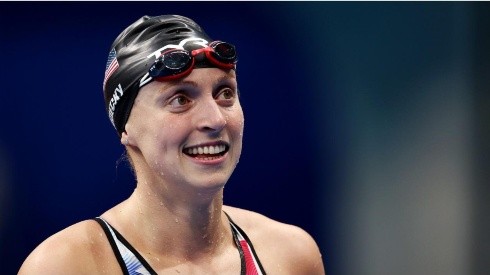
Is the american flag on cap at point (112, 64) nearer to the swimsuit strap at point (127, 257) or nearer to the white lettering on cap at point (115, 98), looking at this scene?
the white lettering on cap at point (115, 98)

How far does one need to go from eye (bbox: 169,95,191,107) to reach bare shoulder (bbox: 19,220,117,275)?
412mm

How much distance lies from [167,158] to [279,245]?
0.56 metres

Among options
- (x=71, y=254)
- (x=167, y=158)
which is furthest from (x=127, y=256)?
(x=167, y=158)

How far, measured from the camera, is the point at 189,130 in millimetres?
1854

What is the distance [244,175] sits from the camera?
3.03 m

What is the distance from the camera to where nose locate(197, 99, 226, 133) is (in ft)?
6.06

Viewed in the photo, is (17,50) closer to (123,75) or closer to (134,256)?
(123,75)

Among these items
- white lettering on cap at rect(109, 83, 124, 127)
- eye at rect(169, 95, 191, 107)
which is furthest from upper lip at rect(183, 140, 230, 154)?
white lettering on cap at rect(109, 83, 124, 127)

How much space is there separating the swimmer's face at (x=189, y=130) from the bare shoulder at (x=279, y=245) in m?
0.39

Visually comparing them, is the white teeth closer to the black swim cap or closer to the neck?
the neck

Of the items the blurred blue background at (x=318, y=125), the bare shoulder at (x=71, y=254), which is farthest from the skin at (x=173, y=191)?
the blurred blue background at (x=318, y=125)

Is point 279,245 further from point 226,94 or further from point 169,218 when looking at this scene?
point 226,94

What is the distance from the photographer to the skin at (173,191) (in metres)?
1.85

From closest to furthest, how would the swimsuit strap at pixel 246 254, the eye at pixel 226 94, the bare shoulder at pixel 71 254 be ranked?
the bare shoulder at pixel 71 254 → the eye at pixel 226 94 → the swimsuit strap at pixel 246 254
